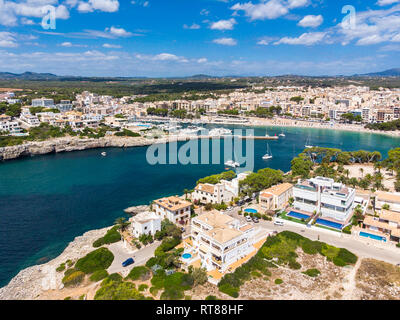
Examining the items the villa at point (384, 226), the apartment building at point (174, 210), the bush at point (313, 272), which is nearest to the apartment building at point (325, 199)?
the villa at point (384, 226)

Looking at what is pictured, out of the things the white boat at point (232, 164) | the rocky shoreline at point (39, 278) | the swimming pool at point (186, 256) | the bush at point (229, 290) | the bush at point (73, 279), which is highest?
the white boat at point (232, 164)

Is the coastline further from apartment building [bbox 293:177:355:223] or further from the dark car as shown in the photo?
apartment building [bbox 293:177:355:223]

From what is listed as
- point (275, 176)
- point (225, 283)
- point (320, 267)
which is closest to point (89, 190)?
point (275, 176)

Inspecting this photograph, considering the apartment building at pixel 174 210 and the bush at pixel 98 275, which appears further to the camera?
the apartment building at pixel 174 210

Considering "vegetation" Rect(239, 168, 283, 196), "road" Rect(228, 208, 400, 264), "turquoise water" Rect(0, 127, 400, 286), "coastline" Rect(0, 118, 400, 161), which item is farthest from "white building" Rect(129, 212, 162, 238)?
"coastline" Rect(0, 118, 400, 161)

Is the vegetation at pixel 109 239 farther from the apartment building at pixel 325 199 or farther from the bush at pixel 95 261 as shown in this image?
the apartment building at pixel 325 199
